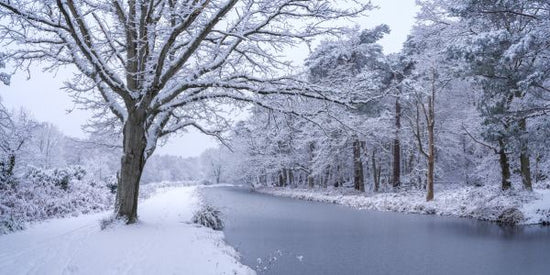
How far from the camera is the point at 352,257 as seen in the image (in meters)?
9.12

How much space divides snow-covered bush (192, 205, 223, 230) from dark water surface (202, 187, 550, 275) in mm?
572

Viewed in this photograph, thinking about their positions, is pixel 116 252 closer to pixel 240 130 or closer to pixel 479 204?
pixel 240 130

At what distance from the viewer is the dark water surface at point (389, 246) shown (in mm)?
8188

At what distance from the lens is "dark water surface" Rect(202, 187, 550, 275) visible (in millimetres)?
8188

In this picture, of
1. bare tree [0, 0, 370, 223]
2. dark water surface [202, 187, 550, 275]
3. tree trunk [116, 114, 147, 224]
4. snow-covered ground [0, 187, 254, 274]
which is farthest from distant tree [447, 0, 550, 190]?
tree trunk [116, 114, 147, 224]

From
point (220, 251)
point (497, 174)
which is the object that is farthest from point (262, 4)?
point (497, 174)

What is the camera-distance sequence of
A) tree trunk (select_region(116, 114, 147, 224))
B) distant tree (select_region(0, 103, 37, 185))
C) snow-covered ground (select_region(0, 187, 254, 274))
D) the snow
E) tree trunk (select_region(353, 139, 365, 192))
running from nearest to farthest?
snow-covered ground (select_region(0, 187, 254, 274))
tree trunk (select_region(116, 114, 147, 224))
distant tree (select_region(0, 103, 37, 185))
the snow
tree trunk (select_region(353, 139, 365, 192))

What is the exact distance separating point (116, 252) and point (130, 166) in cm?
320

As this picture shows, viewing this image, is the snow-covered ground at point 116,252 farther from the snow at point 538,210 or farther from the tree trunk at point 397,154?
the tree trunk at point 397,154

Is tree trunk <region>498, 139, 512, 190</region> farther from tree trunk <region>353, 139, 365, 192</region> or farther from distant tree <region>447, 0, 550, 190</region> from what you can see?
tree trunk <region>353, 139, 365, 192</region>

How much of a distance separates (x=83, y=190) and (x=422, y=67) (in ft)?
57.2

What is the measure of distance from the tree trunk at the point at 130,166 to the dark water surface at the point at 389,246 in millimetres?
2974

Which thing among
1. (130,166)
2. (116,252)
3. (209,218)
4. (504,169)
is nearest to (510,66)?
(504,169)

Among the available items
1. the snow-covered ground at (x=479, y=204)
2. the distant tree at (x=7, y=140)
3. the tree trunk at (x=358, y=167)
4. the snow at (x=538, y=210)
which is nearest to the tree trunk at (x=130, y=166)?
the distant tree at (x=7, y=140)
